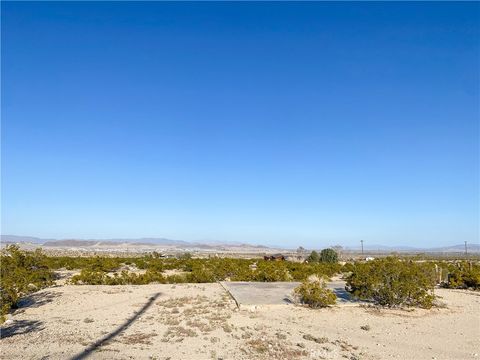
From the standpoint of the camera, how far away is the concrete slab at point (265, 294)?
14508 millimetres

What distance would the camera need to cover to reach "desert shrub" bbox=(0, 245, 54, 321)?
12531mm

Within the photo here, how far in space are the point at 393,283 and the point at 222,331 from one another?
6543mm

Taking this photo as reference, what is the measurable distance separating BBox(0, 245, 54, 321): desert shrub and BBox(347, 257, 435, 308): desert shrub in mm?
11052

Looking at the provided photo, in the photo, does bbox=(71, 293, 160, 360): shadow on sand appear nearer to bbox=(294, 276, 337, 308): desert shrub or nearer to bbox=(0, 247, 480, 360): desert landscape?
bbox=(0, 247, 480, 360): desert landscape

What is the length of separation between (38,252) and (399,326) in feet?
48.2

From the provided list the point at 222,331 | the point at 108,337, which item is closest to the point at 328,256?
Answer: the point at 222,331

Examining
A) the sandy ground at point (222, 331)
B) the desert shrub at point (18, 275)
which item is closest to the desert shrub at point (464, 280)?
the sandy ground at point (222, 331)

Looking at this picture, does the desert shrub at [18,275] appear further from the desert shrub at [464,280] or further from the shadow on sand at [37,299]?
the desert shrub at [464,280]

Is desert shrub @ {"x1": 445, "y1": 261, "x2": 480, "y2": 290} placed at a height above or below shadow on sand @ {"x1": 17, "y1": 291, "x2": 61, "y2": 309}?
above

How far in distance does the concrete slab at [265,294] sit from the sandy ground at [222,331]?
513 millimetres

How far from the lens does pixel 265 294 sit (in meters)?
16.4

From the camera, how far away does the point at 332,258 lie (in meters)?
42.5

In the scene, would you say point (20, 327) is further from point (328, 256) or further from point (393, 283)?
point (328, 256)

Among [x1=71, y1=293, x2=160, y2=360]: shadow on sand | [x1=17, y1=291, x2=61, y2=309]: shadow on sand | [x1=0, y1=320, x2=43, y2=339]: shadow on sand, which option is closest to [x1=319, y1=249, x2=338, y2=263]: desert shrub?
[x1=17, y1=291, x2=61, y2=309]: shadow on sand
